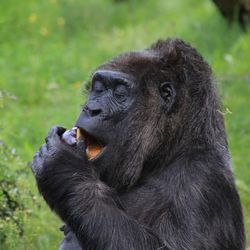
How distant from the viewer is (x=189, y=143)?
481 cm

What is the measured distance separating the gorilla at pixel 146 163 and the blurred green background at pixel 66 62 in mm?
1174

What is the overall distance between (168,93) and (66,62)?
18.0ft

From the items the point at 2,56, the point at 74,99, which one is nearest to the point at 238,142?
the point at 74,99

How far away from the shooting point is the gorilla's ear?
4.84m

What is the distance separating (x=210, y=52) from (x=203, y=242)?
6035mm

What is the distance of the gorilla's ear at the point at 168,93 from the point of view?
15.9ft

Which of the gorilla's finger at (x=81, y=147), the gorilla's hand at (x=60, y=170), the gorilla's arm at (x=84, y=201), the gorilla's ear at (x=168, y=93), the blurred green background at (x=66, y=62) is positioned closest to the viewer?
the gorilla's arm at (x=84, y=201)

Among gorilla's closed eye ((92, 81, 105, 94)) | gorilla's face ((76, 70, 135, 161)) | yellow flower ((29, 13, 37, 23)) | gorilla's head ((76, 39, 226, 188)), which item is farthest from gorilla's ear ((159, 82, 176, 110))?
yellow flower ((29, 13, 37, 23))

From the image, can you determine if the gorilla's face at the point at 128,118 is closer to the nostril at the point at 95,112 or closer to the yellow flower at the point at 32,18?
the nostril at the point at 95,112

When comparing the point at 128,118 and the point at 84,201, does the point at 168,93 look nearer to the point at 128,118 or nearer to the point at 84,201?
the point at 128,118

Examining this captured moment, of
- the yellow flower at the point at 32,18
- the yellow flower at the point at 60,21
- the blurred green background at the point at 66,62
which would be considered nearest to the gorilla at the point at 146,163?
the blurred green background at the point at 66,62

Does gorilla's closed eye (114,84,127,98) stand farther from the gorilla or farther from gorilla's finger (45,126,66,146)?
gorilla's finger (45,126,66,146)

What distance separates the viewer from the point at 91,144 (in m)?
4.86

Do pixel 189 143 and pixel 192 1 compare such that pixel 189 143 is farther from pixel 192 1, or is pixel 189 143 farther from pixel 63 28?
pixel 192 1
